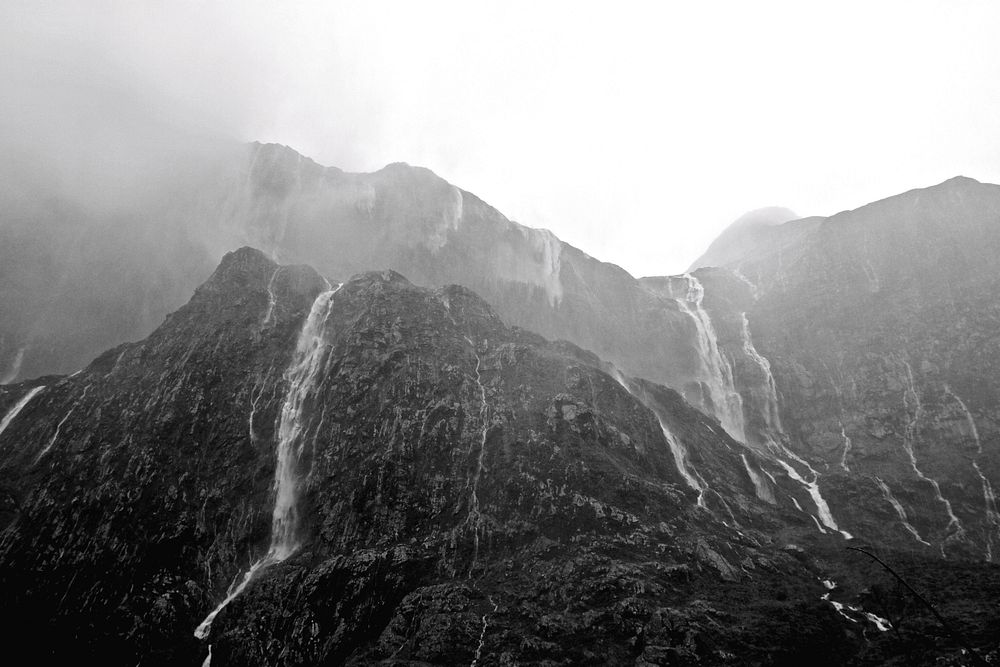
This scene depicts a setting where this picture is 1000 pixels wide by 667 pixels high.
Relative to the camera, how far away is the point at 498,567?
39500 mm

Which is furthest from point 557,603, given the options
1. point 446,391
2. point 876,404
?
point 876,404

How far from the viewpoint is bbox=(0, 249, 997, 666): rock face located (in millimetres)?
33281

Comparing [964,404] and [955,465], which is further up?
[964,404]

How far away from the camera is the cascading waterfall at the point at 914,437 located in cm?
5100

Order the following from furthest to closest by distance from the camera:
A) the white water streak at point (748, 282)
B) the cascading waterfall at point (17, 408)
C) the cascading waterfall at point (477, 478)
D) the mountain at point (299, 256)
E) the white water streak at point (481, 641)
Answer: the white water streak at point (748, 282)
the mountain at point (299, 256)
the cascading waterfall at point (17, 408)
the cascading waterfall at point (477, 478)
the white water streak at point (481, 641)

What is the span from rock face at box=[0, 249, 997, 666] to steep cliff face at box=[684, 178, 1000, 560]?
11.9m

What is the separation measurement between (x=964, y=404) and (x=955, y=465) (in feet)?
30.8

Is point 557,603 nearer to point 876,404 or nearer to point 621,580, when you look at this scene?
point 621,580

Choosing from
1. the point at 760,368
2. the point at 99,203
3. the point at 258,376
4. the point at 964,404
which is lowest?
the point at 964,404

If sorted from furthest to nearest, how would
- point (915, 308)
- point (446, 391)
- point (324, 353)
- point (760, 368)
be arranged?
point (760, 368)
point (915, 308)
point (324, 353)
point (446, 391)

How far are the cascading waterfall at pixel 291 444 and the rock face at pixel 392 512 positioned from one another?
0.86ft

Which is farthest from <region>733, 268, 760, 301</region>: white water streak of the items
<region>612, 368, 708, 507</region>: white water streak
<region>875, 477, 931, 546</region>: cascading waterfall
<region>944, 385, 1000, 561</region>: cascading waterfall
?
<region>612, 368, 708, 507</region>: white water streak

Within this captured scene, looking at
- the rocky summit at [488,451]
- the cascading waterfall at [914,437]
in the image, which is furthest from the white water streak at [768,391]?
the cascading waterfall at [914,437]

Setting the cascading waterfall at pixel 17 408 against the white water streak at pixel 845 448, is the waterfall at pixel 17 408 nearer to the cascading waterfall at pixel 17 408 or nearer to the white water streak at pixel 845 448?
the cascading waterfall at pixel 17 408
